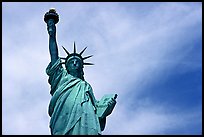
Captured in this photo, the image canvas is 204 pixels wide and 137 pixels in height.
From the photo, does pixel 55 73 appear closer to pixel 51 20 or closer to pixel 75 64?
pixel 75 64

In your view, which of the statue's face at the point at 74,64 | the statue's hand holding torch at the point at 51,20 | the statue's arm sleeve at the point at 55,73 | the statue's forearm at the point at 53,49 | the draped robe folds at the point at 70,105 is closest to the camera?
the draped robe folds at the point at 70,105

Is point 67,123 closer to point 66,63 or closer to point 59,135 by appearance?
point 59,135

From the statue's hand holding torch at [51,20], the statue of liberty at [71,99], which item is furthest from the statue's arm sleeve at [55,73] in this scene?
the statue's hand holding torch at [51,20]

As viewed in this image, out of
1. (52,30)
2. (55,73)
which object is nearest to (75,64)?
(55,73)

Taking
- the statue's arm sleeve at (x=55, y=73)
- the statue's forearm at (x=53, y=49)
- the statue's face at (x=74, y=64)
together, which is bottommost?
the statue's arm sleeve at (x=55, y=73)

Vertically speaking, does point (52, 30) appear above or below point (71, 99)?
above

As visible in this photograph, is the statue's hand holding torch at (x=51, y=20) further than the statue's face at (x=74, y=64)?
Yes

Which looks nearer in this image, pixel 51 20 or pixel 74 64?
pixel 74 64

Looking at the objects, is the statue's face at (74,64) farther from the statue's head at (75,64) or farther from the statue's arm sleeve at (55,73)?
the statue's arm sleeve at (55,73)
